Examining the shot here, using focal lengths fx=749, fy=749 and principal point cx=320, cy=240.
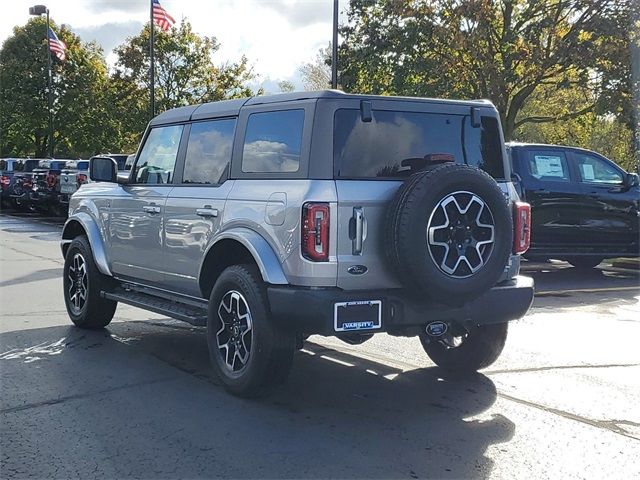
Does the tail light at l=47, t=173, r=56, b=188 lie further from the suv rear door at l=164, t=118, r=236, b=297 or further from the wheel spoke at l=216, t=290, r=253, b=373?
the wheel spoke at l=216, t=290, r=253, b=373

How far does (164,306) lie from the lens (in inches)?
236

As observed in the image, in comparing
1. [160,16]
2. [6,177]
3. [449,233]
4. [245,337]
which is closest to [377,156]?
[449,233]

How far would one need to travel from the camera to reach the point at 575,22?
2127cm

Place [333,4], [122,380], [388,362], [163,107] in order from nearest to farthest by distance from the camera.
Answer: [122,380], [388,362], [333,4], [163,107]

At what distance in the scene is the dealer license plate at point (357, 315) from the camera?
4453 mm

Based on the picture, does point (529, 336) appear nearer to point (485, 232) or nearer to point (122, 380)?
point (485, 232)

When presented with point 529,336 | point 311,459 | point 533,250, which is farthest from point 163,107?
point 311,459

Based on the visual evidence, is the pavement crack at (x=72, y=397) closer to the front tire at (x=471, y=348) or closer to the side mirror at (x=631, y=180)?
the front tire at (x=471, y=348)

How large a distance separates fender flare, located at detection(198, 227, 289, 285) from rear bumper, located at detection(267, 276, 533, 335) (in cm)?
7

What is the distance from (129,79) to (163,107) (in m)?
2.61

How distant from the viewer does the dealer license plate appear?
4.45 meters

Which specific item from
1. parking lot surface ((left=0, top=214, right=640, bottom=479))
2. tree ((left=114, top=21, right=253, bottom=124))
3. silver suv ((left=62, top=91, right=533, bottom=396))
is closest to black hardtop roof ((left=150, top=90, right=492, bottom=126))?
silver suv ((left=62, top=91, right=533, bottom=396))

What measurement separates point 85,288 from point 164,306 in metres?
1.61

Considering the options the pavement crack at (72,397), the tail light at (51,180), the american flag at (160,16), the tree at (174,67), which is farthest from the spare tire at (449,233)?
the tree at (174,67)
